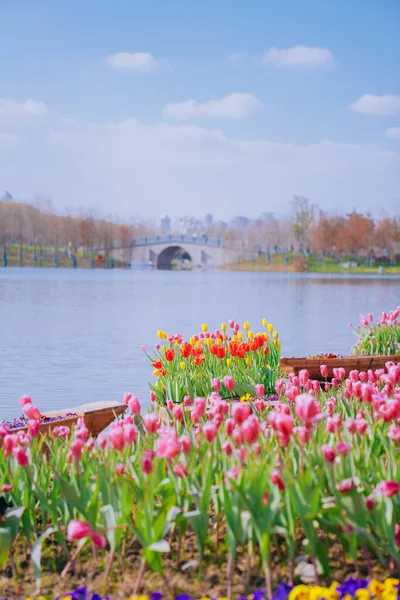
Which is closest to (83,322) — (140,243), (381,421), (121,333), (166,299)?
(121,333)

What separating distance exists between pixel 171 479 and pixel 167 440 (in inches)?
20.0

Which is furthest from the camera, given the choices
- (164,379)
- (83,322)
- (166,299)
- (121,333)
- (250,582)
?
(166,299)

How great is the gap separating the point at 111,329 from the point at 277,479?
16356 millimetres

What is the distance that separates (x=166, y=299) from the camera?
30.8 meters

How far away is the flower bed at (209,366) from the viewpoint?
690 cm

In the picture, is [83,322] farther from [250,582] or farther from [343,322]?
[250,582]

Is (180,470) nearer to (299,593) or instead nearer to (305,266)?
(299,593)

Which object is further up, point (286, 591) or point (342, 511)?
point (342, 511)

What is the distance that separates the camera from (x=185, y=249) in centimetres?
8069

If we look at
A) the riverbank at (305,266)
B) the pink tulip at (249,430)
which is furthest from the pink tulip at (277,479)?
the riverbank at (305,266)

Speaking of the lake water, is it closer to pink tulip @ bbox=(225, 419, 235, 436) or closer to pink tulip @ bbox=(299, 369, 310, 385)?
pink tulip @ bbox=(299, 369, 310, 385)

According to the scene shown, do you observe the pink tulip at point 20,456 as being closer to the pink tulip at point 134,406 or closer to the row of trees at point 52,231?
the pink tulip at point 134,406

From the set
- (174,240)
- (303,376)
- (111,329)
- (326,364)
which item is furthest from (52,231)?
(303,376)

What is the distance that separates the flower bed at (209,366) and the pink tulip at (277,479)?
346 cm
